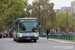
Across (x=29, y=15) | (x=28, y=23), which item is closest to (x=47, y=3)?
(x=29, y=15)

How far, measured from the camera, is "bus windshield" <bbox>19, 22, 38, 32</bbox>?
2439 centimetres

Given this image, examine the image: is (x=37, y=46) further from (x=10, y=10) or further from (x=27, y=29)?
(x=10, y=10)

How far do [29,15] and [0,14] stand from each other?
1048cm

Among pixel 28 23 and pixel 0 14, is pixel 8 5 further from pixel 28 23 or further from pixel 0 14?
pixel 28 23

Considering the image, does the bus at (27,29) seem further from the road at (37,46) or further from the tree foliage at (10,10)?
the tree foliage at (10,10)

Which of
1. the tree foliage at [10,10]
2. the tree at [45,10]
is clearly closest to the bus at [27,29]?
the tree foliage at [10,10]

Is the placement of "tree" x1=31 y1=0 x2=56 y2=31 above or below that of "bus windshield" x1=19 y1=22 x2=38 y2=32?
above

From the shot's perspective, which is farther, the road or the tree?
the tree

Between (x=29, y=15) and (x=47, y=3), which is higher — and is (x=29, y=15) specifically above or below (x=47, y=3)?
below

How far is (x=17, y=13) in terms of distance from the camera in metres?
59.3

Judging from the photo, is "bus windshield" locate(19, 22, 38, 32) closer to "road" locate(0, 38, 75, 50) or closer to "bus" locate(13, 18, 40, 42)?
"bus" locate(13, 18, 40, 42)

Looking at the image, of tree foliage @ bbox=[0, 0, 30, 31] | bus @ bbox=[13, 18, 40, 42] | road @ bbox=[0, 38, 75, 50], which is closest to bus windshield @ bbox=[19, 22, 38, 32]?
bus @ bbox=[13, 18, 40, 42]

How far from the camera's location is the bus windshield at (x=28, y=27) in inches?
960

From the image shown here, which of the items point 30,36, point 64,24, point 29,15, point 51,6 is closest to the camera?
point 30,36
